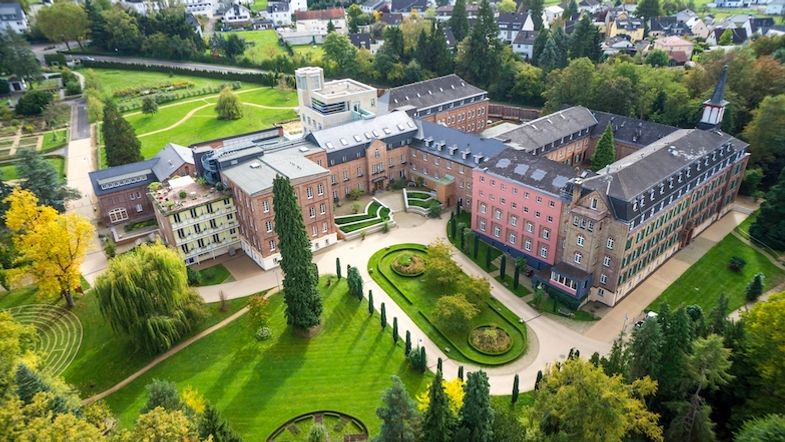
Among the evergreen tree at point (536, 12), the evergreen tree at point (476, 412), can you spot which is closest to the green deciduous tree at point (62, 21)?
the evergreen tree at point (536, 12)

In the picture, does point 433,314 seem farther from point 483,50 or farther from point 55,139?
point 55,139

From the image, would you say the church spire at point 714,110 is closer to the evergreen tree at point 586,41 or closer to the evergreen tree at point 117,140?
the evergreen tree at point 586,41

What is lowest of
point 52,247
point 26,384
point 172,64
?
point 26,384

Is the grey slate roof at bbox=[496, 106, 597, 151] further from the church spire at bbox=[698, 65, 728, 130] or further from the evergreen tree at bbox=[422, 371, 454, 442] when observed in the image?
the evergreen tree at bbox=[422, 371, 454, 442]

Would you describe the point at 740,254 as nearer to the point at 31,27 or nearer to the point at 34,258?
the point at 34,258

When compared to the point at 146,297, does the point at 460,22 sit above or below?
above

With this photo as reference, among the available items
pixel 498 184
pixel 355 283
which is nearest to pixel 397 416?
pixel 355 283

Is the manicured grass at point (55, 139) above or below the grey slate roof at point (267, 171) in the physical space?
below
